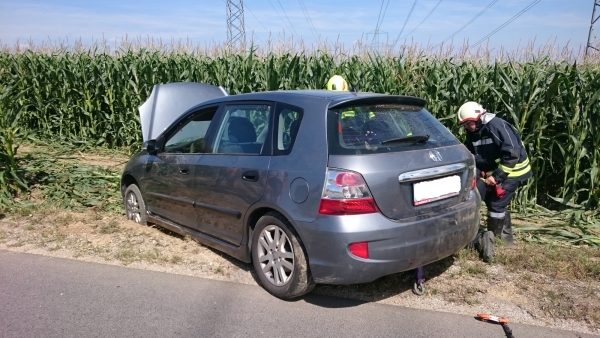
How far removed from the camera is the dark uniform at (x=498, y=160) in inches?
210

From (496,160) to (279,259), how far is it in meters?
2.95

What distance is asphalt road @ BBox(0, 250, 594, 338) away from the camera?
369 centimetres

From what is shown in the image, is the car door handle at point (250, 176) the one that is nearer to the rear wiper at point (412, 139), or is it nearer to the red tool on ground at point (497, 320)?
the rear wiper at point (412, 139)

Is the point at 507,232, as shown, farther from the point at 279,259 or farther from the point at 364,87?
the point at 364,87

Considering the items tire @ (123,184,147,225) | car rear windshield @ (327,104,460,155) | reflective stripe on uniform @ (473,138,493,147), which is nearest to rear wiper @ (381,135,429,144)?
car rear windshield @ (327,104,460,155)

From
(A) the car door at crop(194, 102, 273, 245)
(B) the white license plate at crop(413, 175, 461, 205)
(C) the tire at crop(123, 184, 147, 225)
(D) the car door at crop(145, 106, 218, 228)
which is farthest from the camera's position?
(C) the tire at crop(123, 184, 147, 225)

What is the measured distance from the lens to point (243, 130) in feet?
15.7

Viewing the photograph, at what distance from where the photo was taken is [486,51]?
8680 millimetres

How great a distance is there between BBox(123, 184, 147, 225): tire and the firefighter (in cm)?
399

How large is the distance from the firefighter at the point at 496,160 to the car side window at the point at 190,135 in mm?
2864

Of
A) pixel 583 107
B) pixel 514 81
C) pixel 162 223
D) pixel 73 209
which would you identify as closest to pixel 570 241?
pixel 583 107

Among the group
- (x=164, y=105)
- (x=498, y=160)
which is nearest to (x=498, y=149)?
(x=498, y=160)

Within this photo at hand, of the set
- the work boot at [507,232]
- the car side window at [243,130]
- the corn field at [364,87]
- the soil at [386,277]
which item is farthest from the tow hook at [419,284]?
the corn field at [364,87]

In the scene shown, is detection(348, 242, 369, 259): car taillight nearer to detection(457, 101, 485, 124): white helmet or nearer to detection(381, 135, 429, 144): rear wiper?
detection(381, 135, 429, 144): rear wiper
